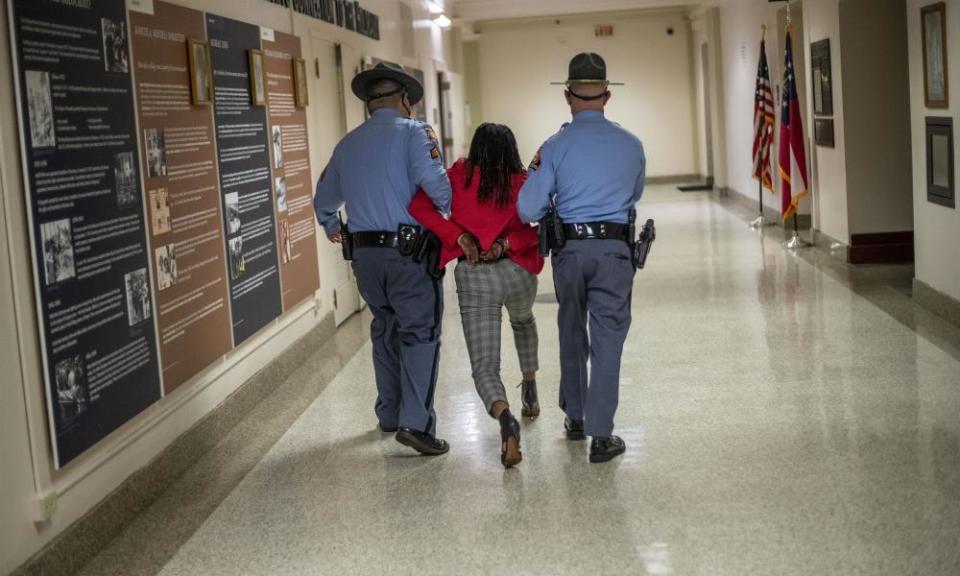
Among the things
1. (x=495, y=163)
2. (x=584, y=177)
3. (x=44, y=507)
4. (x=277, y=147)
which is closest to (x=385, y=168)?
(x=495, y=163)

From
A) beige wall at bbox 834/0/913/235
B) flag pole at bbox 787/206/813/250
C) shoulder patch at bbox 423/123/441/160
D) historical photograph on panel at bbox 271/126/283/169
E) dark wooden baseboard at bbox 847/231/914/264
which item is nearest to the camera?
shoulder patch at bbox 423/123/441/160

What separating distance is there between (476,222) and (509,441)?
90 cm

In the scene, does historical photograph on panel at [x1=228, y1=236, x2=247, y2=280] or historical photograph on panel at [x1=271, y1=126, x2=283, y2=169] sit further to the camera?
historical photograph on panel at [x1=271, y1=126, x2=283, y2=169]

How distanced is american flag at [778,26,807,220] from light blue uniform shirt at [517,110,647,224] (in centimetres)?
725

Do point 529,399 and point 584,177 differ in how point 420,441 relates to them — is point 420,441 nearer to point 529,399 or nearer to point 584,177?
point 529,399

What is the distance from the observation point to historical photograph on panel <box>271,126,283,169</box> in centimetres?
679

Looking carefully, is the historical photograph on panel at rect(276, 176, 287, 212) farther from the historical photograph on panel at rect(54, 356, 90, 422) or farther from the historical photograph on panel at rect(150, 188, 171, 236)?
the historical photograph on panel at rect(54, 356, 90, 422)

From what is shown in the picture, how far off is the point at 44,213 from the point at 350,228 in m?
1.56

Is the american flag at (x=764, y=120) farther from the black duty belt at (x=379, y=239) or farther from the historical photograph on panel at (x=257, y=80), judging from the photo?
the black duty belt at (x=379, y=239)

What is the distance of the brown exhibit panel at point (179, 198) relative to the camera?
4805 mm

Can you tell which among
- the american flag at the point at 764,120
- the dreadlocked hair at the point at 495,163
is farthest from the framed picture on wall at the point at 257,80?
the american flag at the point at 764,120

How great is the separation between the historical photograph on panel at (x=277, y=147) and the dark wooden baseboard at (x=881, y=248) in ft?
17.4

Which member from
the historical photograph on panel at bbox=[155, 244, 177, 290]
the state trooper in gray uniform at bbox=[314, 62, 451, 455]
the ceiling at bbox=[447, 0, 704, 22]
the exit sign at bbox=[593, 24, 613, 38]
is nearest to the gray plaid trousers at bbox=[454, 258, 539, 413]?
the state trooper in gray uniform at bbox=[314, 62, 451, 455]

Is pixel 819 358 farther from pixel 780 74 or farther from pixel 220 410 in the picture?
pixel 780 74
